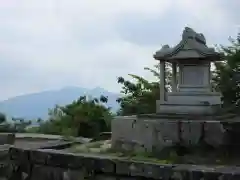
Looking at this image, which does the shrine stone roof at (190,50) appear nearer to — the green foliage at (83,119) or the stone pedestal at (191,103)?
the stone pedestal at (191,103)

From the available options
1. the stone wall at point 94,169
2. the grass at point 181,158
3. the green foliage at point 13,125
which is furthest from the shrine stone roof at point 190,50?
the green foliage at point 13,125

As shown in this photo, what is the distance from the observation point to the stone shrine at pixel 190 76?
808 centimetres

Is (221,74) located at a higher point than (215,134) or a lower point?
higher

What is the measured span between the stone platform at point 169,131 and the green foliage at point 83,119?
7507 millimetres

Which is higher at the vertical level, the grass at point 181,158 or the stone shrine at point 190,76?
the stone shrine at point 190,76

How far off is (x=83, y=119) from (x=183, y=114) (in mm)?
9474

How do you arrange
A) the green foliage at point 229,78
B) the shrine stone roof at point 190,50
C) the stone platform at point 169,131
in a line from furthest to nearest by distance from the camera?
the green foliage at point 229,78 → the shrine stone roof at point 190,50 → the stone platform at point 169,131

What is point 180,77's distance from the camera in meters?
8.55

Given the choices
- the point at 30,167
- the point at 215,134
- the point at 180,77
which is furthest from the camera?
the point at 180,77

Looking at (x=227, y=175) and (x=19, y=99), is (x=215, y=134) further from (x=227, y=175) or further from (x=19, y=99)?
(x=19, y=99)

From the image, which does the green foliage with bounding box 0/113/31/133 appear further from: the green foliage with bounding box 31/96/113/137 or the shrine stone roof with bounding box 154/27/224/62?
the shrine stone roof with bounding box 154/27/224/62

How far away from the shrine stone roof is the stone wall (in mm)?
2538

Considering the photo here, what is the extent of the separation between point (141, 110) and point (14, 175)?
32.9ft

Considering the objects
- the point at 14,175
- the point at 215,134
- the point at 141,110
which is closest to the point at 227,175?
the point at 215,134
